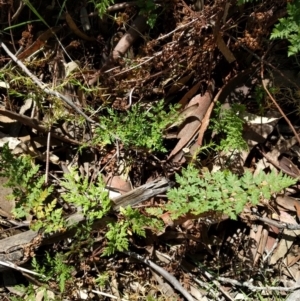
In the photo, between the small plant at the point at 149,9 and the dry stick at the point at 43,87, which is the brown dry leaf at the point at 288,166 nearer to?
the dry stick at the point at 43,87

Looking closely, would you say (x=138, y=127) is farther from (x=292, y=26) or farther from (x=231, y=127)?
(x=292, y=26)

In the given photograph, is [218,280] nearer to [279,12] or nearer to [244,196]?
[244,196]

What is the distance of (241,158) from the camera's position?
3.06 m

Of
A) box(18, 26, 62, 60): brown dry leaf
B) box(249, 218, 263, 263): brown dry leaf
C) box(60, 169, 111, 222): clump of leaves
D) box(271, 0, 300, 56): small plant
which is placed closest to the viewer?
Answer: box(271, 0, 300, 56): small plant

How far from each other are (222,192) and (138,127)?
0.63 m

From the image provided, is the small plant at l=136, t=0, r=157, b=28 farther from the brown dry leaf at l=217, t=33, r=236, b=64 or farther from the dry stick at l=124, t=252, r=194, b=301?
the dry stick at l=124, t=252, r=194, b=301

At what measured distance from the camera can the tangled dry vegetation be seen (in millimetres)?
2836

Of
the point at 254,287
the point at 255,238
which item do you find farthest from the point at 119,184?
the point at 254,287

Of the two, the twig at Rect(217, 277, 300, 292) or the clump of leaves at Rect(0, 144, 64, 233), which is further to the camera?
the twig at Rect(217, 277, 300, 292)

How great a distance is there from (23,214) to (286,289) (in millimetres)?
1556

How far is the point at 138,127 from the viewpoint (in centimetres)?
285

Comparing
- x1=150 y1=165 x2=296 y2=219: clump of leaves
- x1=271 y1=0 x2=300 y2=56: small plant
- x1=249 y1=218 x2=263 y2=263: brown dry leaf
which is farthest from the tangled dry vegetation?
x1=271 y1=0 x2=300 y2=56: small plant

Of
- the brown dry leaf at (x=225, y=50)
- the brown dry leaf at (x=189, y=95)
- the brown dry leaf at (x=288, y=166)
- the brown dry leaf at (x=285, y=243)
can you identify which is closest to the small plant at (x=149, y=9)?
the brown dry leaf at (x=225, y=50)

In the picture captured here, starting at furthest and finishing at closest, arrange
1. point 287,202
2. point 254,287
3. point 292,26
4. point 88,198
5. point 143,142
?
point 287,202 < point 254,287 < point 143,142 < point 88,198 < point 292,26
